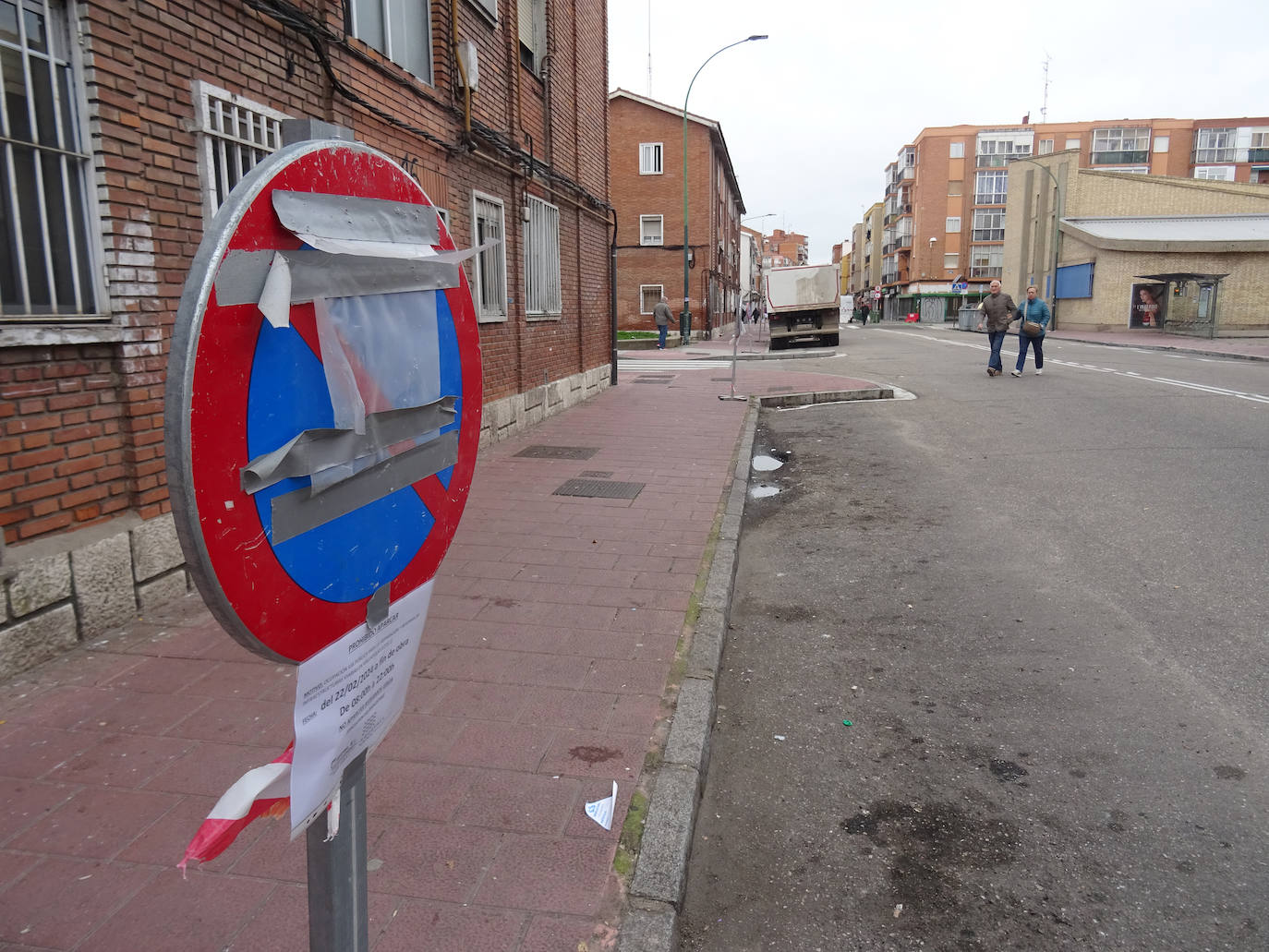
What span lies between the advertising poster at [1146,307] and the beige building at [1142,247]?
4cm

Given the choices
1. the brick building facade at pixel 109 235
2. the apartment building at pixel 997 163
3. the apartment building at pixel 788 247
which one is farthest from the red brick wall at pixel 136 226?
the apartment building at pixel 788 247

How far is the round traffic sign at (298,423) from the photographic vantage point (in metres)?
1.04

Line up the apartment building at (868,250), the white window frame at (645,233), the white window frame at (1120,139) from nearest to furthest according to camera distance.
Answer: the white window frame at (645,233)
the white window frame at (1120,139)
the apartment building at (868,250)

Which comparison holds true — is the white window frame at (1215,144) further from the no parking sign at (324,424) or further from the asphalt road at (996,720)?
the no parking sign at (324,424)

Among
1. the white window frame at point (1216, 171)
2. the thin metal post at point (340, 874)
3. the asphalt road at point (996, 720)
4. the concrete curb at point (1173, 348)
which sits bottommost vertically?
the asphalt road at point (996, 720)

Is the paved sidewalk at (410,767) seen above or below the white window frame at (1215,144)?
below

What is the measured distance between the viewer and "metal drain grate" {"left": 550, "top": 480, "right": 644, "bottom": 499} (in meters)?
7.73

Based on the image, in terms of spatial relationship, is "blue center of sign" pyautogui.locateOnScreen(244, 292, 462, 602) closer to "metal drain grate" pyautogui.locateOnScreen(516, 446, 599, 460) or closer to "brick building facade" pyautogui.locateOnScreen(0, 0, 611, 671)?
"brick building facade" pyautogui.locateOnScreen(0, 0, 611, 671)

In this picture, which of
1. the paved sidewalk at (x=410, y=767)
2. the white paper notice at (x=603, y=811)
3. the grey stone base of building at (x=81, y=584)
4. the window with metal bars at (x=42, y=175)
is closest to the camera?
the paved sidewalk at (x=410, y=767)

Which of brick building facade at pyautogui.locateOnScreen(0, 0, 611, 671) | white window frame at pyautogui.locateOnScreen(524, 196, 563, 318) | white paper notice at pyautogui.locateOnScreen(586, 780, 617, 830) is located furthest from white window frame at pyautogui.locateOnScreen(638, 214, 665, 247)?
white paper notice at pyautogui.locateOnScreen(586, 780, 617, 830)

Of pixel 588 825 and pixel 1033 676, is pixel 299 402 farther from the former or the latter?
pixel 1033 676

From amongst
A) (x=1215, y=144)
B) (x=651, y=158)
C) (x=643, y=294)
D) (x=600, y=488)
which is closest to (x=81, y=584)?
(x=600, y=488)

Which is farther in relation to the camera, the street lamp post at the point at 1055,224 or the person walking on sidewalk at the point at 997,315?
the street lamp post at the point at 1055,224

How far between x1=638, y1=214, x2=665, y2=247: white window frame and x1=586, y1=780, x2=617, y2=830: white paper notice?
123ft
